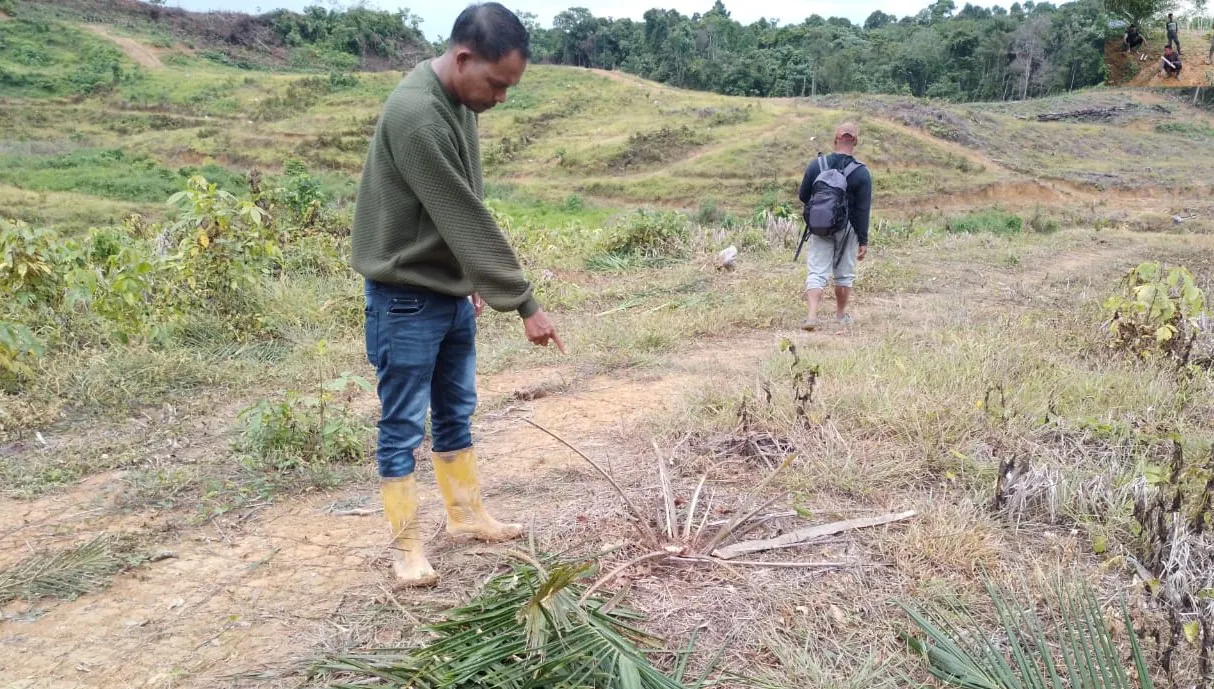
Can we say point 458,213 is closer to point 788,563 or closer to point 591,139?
point 788,563

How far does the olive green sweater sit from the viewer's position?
202 centimetres

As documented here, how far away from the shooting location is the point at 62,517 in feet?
9.37

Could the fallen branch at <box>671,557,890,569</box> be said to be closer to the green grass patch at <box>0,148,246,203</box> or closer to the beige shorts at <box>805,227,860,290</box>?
the beige shorts at <box>805,227,860,290</box>

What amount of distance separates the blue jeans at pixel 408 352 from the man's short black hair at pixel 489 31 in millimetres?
659

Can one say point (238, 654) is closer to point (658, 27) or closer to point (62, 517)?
point (62, 517)

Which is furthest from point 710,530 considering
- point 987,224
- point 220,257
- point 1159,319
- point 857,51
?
point 857,51

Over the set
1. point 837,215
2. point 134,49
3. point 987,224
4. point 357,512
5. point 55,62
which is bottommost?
point 987,224

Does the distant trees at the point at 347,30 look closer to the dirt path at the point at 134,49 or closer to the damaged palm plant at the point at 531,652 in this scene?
the dirt path at the point at 134,49

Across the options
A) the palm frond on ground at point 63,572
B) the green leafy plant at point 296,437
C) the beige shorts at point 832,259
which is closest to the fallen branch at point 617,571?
the palm frond on ground at point 63,572

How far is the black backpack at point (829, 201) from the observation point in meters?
5.19

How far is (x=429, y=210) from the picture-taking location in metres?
2.06

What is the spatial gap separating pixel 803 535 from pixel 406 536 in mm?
1162

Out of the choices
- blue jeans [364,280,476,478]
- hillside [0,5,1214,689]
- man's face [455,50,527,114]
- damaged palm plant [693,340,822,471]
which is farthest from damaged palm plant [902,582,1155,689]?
man's face [455,50,527,114]

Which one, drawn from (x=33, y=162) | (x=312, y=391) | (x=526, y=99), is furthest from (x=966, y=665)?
(x=526, y=99)
